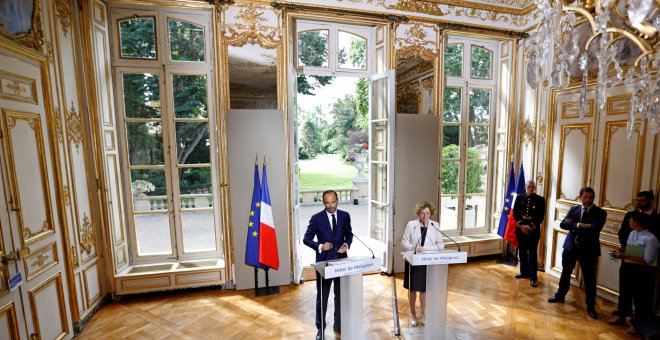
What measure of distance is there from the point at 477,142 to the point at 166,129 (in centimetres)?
490

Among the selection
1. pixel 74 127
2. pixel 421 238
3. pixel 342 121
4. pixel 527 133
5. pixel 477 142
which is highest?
pixel 342 121

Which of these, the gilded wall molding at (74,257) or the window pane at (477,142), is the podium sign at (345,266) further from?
the window pane at (477,142)

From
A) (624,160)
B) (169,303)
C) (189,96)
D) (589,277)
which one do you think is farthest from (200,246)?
(624,160)

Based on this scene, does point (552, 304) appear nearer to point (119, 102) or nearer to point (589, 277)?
point (589, 277)

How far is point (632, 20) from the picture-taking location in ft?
5.11

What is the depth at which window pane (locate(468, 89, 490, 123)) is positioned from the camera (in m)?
5.29

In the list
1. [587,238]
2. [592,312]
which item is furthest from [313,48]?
[592,312]

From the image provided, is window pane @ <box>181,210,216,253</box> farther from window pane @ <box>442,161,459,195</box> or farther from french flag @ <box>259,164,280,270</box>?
window pane @ <box>442,161,459,195</box>

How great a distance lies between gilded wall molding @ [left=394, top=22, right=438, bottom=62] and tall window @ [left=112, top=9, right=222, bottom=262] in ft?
8.94

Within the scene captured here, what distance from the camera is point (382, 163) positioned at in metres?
4.66

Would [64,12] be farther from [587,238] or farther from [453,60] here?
[587,238]

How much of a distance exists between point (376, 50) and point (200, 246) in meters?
3.92

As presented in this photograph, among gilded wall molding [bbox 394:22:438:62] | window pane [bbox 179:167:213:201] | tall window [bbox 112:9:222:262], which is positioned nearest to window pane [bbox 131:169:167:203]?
tall window [bbox 112:9:222:262]

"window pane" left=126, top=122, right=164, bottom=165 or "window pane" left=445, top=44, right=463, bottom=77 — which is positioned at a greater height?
"window pane" left=445, top=44, right=463, bottom=77
